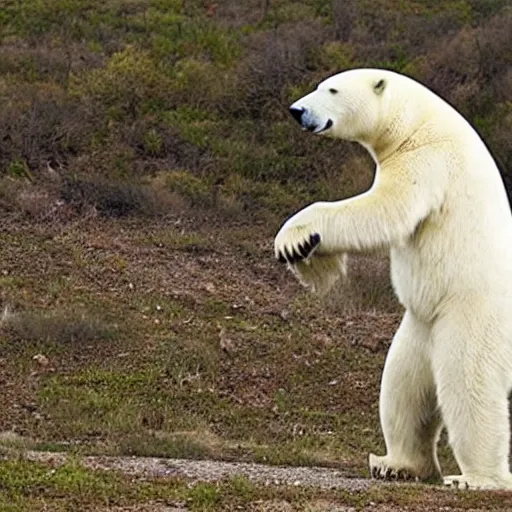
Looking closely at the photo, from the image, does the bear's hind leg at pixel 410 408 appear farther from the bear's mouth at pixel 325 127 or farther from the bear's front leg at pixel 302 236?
the bear's mouth at pixel 325 127

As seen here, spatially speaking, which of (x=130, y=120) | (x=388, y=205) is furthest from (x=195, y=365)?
(x=130, y=120)

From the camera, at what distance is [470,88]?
891 inches

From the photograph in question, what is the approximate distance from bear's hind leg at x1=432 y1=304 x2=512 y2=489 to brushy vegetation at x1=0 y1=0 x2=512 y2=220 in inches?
463

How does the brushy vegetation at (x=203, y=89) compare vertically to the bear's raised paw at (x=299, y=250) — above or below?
below

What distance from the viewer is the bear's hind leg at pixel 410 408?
21.7 ft

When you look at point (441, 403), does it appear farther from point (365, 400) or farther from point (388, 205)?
point (365, 400)

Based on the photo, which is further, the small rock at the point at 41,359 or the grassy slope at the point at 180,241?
the small rock at the point at 41,359

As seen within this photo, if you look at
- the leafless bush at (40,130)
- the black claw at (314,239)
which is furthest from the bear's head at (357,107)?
the leafless bush at (40,130)

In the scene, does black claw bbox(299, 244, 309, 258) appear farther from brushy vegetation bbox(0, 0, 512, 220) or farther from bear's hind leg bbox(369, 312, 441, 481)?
brushy vegetation bbox(0, 0, 512, 220)

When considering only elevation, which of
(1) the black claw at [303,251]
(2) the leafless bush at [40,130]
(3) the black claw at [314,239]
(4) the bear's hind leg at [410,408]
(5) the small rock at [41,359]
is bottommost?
(2) the leafless bush at [40,130]

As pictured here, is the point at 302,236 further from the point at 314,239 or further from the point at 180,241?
the point at 180,241

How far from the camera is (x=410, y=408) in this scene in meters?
6.77

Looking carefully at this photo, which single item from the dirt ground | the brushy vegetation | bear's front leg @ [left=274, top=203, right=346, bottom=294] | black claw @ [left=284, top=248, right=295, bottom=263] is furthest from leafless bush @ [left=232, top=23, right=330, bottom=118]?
black claw @ [left=284, top=248, right=295, bottom=263]

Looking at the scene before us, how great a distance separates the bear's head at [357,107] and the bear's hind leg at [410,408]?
0.99 m
